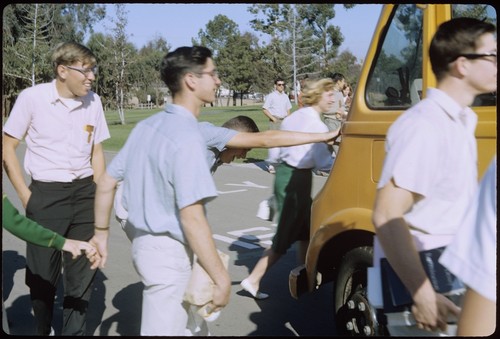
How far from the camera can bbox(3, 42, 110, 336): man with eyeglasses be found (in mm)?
4062

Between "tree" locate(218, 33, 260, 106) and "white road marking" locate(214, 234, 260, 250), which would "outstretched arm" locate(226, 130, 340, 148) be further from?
"tree" locate(218, 33, 260, 106)

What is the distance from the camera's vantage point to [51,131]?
4.08m

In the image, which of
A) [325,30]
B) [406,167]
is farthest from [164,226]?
[325,30]

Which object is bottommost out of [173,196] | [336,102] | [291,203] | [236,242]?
[236,242]

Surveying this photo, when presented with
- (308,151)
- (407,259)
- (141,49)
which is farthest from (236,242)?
(141,49)

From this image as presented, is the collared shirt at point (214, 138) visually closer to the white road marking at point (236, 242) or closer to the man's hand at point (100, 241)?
the man's hand at point (100, 241)

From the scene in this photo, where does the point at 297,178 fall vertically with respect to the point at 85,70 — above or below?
below

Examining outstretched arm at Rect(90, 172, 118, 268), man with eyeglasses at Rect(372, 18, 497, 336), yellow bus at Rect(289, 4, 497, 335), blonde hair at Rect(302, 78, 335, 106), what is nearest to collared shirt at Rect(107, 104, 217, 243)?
outstretched arm at Rect(90, 172, 118, 268)

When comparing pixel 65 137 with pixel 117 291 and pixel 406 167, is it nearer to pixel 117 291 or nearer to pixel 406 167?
pixel 117 291

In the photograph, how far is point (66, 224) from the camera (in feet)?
13.6

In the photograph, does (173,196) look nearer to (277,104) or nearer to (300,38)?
(277,104)

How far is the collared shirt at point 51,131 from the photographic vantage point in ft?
13.3

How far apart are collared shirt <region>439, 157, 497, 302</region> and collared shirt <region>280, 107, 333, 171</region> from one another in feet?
12.0

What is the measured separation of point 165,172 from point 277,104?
10.9 m
